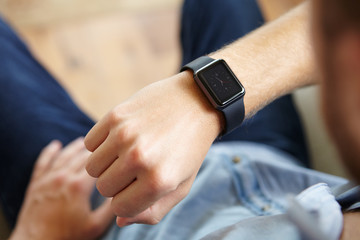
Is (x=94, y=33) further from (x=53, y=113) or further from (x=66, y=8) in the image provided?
(x=53, y=113)

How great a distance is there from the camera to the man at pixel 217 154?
1.32ft

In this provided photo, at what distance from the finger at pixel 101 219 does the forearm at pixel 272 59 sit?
1.19ft

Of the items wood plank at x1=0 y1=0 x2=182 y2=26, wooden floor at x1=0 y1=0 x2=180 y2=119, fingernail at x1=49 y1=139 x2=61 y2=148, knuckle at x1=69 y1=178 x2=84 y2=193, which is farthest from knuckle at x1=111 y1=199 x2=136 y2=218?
wood plank at x1=0 y1=0 x2=182 y2=26

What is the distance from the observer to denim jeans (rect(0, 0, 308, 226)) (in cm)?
82

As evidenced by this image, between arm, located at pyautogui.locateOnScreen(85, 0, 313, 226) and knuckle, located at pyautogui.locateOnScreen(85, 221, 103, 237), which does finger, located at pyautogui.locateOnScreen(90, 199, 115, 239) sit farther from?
arm, located at pyautogui.locateOnScreen(85, 0, 313, 226)

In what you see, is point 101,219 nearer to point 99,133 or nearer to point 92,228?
point 92,228

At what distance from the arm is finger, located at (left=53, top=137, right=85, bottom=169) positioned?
285 mm

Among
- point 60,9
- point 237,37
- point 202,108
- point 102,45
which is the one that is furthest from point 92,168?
point 60,9

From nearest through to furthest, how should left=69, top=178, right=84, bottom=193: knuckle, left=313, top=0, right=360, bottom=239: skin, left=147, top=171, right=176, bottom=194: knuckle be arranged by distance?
1. left=313, top=0, right=360, bottom=239: skin
2. left=147, top=171, right=176, bottom=194: knuckle
3. left=69, top=178, right=84, bottom=193: knuckle

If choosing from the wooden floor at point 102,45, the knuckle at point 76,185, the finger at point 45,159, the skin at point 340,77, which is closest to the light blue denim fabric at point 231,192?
the knuckle at point 76,185

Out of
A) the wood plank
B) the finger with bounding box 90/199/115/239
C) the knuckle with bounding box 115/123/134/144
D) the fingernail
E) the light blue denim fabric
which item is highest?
the wood plank

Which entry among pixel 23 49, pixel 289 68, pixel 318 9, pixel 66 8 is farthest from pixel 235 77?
pixel 66 8

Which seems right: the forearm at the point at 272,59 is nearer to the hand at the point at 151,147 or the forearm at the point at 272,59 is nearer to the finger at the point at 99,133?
the hand at the point at 151,147

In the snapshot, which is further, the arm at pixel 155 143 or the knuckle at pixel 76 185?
the knuckle at pixel 76 185
